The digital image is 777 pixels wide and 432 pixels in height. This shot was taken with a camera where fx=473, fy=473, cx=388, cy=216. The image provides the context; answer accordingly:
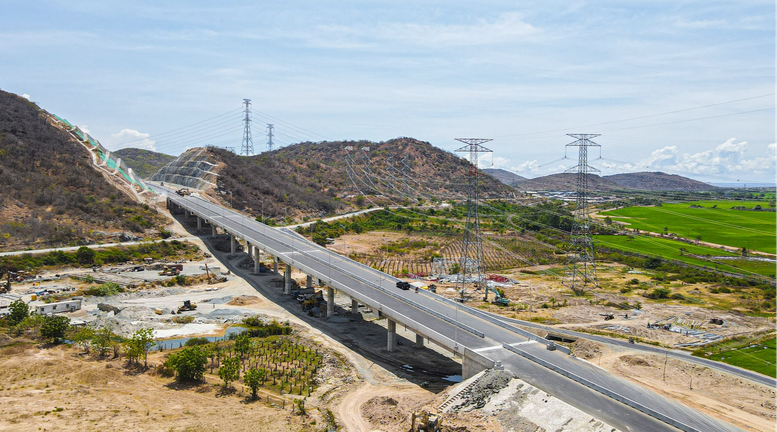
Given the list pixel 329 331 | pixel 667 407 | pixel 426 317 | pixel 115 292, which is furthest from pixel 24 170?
pixel 667 407

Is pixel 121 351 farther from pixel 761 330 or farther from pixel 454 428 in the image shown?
pixel 761 330

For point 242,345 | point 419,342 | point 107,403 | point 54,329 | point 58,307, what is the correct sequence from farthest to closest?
point 58,307
point 419,342
point 54,329
point 242,345
point 107,403

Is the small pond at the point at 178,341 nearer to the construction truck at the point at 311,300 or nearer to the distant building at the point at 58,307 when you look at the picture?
the construction truck at the point at 311,300

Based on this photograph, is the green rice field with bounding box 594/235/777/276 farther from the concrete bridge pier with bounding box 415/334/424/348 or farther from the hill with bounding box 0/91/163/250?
the hill with bounding box 0/91/163/250

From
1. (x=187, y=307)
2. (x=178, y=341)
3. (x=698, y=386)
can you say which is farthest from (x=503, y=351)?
(x=187, y=307)

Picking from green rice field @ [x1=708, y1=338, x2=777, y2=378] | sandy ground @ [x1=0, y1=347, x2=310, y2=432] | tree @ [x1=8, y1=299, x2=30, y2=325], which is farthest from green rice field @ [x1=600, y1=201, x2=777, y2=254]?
tree @ [x1=8, y1=299, x2=30, y2=325]

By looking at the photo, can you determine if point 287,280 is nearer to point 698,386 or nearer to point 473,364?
point 473,364

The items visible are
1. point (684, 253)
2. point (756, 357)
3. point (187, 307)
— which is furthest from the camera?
point (684, 253)
